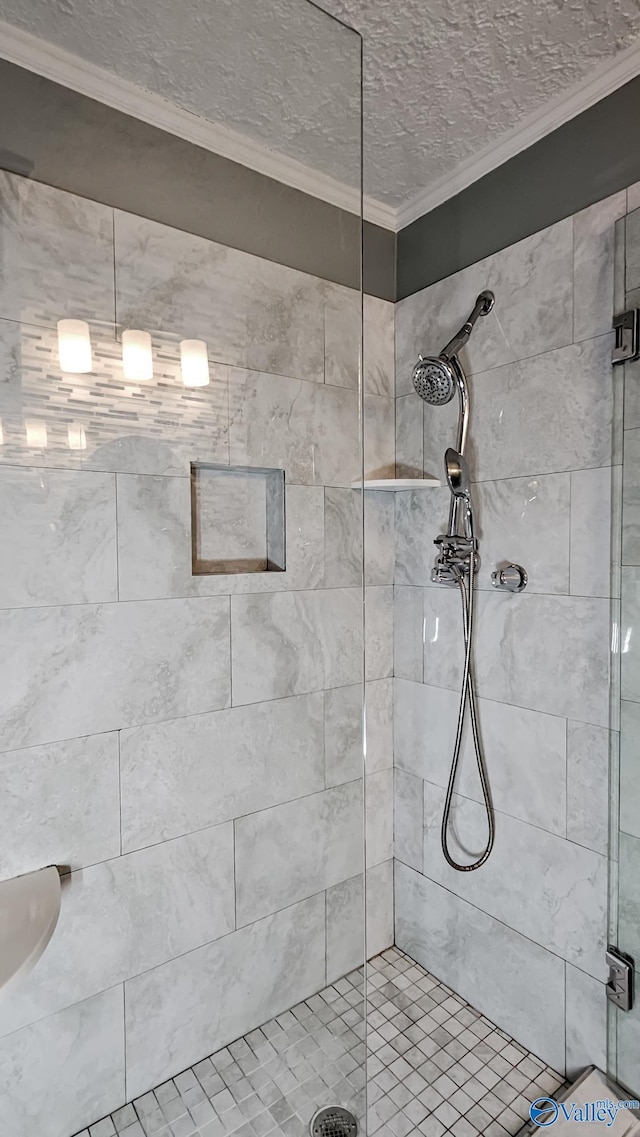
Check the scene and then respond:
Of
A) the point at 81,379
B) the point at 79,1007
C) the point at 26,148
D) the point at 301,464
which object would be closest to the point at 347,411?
the point at 301,464

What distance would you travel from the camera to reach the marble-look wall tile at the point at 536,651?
51.4 inches

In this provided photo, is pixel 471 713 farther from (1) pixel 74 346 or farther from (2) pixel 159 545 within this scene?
(1) pixel 74 346

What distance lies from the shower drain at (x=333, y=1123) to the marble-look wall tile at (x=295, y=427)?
4.32ft

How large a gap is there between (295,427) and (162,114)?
0.63 metres

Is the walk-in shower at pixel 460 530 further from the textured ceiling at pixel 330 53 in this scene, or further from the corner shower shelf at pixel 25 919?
the corner shower shelf at pixel 25 919

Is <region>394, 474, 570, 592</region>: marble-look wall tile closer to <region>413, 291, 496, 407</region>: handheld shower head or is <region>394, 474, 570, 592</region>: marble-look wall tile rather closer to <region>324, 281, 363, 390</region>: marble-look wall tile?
<region>413, 291, 496, 407</region>: handheld shower head

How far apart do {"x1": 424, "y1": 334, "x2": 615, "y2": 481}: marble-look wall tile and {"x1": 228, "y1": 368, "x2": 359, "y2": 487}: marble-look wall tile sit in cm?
42

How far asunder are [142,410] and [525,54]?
111 cm

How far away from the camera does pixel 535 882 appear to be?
1426mm

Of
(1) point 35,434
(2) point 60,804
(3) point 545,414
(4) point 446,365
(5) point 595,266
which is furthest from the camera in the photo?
(4) point 446,365

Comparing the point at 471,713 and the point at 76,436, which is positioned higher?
the point at 76,436

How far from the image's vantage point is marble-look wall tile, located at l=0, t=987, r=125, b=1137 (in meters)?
1.03

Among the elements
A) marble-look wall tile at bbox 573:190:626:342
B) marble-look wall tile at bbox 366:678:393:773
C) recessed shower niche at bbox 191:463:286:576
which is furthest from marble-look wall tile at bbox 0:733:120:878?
marble-look wall tile at bbox 573:190:626:342

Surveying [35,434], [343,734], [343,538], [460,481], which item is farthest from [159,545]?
[460,481]
